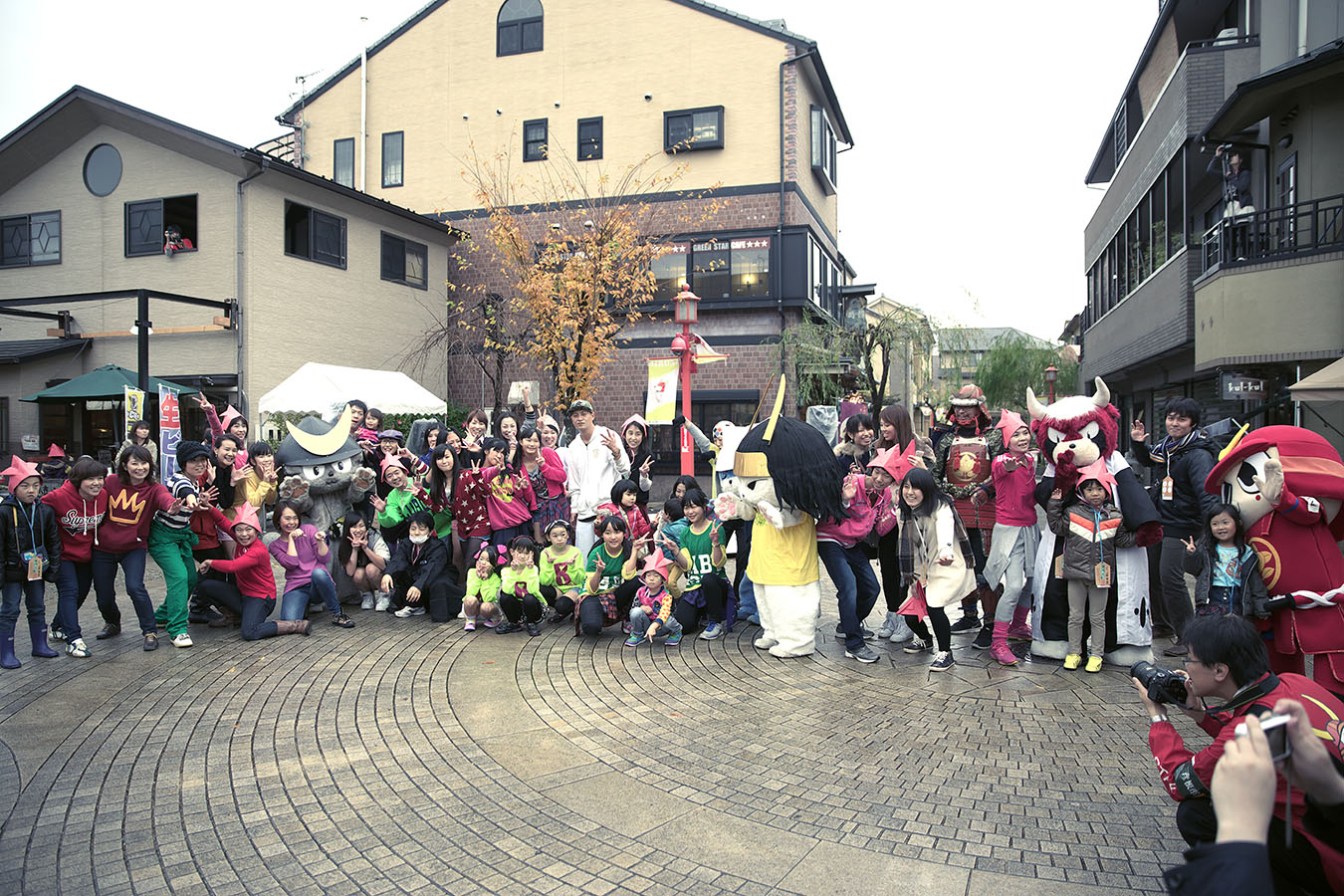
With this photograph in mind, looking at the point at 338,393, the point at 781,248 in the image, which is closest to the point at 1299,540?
the point at 338,393

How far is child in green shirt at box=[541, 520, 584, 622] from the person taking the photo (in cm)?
734

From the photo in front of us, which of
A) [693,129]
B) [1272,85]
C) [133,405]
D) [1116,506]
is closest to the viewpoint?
[1116,506]

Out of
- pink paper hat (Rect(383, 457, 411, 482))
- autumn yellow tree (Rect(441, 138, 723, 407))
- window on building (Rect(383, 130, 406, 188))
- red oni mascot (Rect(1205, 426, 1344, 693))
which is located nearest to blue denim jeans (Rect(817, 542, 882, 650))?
red oni mascot (Rect(1205, 426, 1344, 693))

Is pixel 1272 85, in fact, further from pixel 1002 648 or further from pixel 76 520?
pixel 76 520

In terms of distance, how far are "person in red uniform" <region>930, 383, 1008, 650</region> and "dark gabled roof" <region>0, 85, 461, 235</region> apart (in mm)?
14967

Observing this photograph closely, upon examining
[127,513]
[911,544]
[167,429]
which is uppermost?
[167,429]

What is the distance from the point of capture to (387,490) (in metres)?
8.68

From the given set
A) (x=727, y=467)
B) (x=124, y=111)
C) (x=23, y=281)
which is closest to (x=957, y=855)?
(x=727, y=467)

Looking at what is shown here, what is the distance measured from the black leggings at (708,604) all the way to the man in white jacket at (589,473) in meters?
1.54

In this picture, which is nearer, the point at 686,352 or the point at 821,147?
the point at 686,352

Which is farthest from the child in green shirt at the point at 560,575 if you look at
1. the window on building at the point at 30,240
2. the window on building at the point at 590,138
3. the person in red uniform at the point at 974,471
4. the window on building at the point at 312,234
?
the window on building at the point at 590,138

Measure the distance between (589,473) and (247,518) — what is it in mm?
3126

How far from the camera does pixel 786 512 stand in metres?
6.43

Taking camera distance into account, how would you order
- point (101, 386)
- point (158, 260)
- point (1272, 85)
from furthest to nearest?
point (158, 260), point (101, 386), point (1272, 85)
